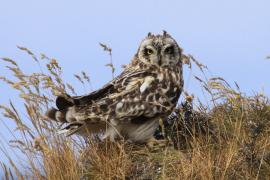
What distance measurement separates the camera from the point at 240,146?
6168 millimetres

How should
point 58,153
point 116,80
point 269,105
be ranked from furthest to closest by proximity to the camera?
point 269,105
point 116,80
point 58,153

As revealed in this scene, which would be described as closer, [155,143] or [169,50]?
[155,143]

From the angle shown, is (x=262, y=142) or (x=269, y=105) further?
(x=269, y=105)

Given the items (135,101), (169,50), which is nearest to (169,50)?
(169,50)

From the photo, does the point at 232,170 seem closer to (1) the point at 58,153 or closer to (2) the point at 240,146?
(2) the point at 240,146

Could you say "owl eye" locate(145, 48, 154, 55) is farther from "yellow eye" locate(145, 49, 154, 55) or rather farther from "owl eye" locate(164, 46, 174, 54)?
"owl eye" locate(164, 46, 174, 54)

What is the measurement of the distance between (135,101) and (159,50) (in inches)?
24.0

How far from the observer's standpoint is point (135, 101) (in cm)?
634

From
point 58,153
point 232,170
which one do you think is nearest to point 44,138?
point 58,153

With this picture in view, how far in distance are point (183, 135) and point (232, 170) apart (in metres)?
1.00

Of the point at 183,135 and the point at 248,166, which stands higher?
the point at 183,135

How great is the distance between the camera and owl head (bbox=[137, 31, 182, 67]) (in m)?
6.57

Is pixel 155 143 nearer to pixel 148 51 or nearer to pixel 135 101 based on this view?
pixel 135 101

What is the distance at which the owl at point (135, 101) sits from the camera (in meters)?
6.27
